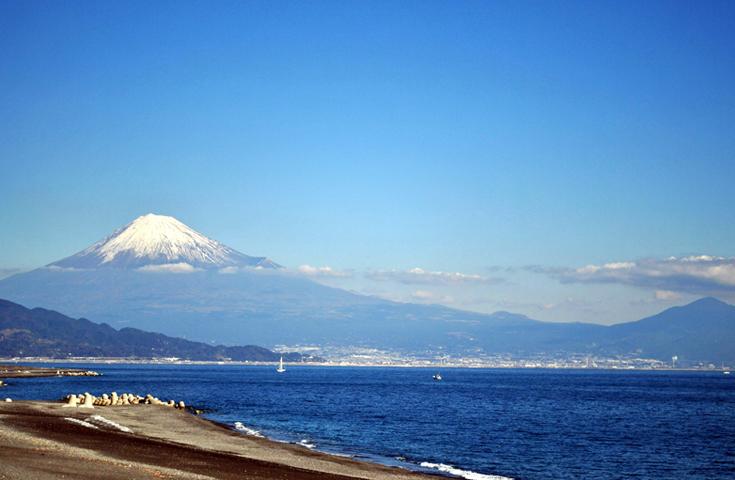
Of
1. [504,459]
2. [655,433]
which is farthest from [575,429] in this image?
[504,459]

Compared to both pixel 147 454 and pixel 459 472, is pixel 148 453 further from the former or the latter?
pixel 459 472

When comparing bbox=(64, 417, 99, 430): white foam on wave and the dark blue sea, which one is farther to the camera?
bbox=(64, 417, 99, 430): white foam on wave

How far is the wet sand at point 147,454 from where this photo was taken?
2628 cm

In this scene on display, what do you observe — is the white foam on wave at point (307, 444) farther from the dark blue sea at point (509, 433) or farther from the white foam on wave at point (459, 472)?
the white foam on wave at point (459, 472)

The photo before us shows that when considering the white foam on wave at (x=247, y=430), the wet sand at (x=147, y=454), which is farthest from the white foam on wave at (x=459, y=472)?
the white foam on wave at (x=247, y=430)

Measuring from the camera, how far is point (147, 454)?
107 feet

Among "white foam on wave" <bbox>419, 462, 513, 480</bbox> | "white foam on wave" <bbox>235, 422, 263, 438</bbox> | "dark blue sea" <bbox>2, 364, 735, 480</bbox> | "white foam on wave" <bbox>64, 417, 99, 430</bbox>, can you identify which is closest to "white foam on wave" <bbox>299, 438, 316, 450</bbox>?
"dark blue sea" <bbox>2, 364, 735, 480</bbox>

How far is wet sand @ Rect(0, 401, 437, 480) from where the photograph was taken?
2628 cm

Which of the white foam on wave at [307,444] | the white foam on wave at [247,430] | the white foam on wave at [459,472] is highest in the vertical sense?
the white foam on wave at [247,430]

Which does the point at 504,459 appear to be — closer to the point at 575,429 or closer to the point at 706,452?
the point at 706,452

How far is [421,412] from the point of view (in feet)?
241

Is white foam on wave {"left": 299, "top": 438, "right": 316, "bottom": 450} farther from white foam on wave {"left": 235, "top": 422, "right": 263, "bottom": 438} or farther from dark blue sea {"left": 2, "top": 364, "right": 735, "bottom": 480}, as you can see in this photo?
white foam on wave {"left": 235, "top": 422, "right": 263, "bottom": 438}

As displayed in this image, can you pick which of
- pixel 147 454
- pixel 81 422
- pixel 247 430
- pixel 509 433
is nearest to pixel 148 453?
pixel 147 454

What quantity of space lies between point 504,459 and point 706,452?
12779 millimetres
